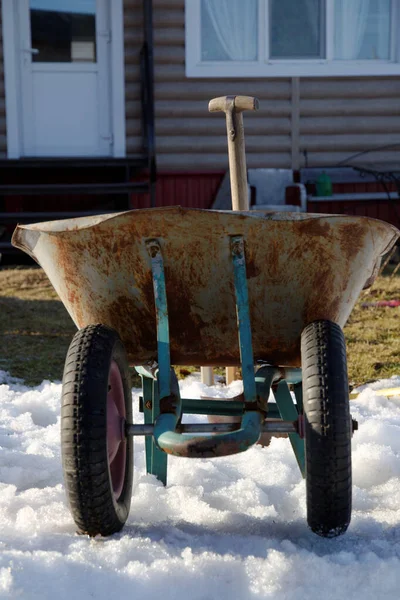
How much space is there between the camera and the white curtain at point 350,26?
8664 mm

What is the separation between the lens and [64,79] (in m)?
8.45

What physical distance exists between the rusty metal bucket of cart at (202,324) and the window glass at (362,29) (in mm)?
6852

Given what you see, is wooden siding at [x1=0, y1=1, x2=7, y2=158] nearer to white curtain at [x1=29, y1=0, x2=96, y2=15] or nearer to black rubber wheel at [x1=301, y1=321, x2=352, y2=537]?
white curtain at [x1=29, y1=0, x2=96, y2=15]

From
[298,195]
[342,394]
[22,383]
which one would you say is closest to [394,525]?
[342,394]

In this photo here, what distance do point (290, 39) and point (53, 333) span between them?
478 centimetres

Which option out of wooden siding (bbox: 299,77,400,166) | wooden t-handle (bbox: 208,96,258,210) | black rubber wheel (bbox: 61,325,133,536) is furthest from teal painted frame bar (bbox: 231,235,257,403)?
wooden siding (bbox: 299,77,400,166)

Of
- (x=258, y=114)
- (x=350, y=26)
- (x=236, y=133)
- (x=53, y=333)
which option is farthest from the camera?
(x=350, y=26)

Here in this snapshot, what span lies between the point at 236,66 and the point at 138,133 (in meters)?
1.21

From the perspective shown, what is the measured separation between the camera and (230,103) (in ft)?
8.91

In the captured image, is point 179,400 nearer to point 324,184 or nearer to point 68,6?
point 324,184

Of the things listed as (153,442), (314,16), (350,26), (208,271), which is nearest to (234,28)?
(314,16)

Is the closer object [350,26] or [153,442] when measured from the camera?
[153,442]

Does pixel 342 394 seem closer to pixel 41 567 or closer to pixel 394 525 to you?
pixel 394 525

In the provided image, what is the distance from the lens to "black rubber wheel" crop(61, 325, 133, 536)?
2020mm
